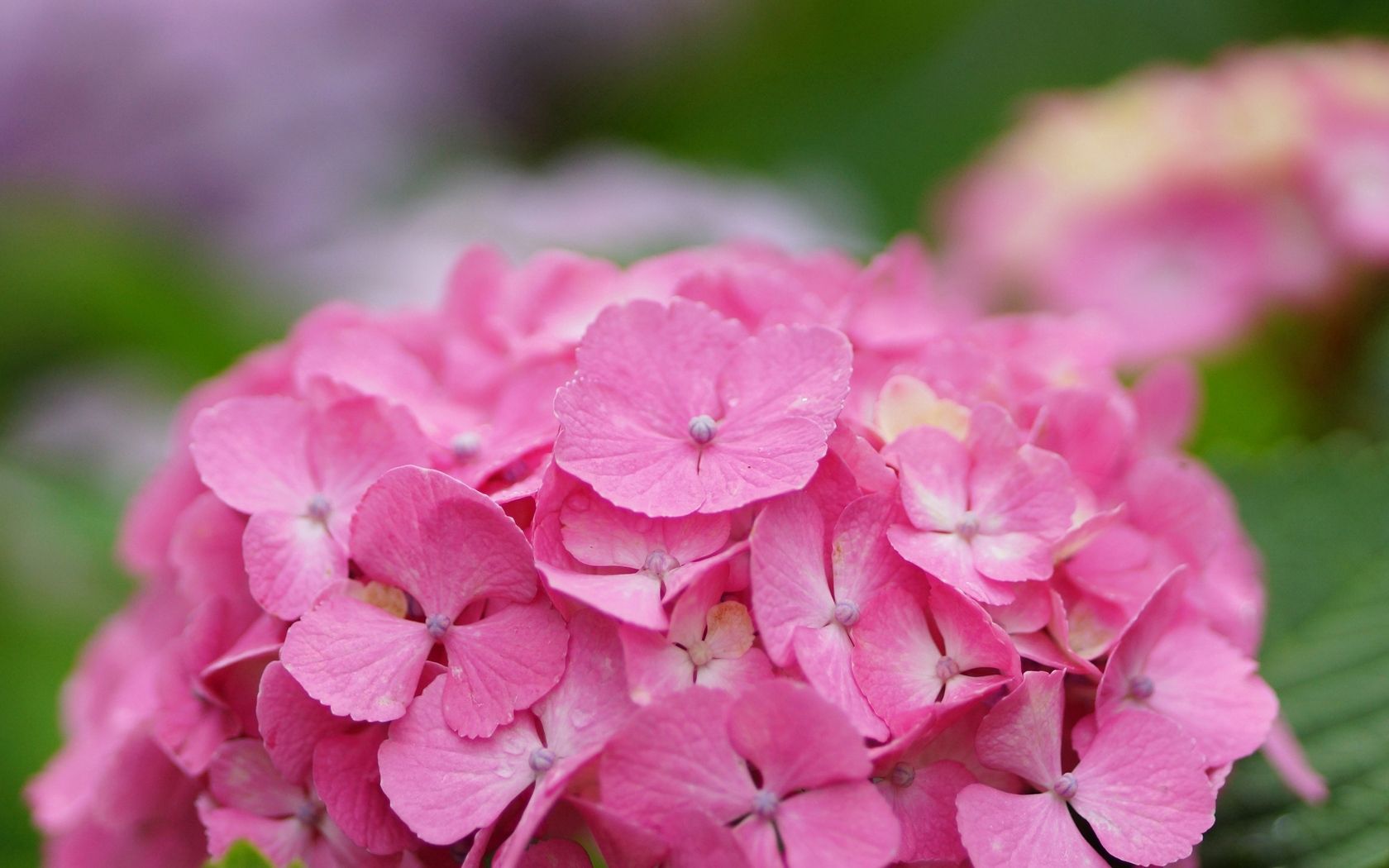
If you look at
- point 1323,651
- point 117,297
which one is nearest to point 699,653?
point 1323,651

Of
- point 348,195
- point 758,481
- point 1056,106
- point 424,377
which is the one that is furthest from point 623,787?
point 348,195

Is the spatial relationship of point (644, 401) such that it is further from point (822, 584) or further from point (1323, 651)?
point (1323, 651)

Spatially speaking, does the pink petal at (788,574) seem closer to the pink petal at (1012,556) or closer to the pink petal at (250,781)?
the pink petal at (1012,556)

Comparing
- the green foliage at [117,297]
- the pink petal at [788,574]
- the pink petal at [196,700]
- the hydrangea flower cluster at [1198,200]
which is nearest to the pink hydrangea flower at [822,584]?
the pink petal at [788,574]

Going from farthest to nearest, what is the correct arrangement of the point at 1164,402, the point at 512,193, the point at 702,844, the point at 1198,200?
1. the point at 512,193
2. the point at 1198,200
3. the point at 1164,402
4. the point at 702,844

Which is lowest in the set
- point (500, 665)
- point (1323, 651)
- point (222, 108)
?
point (222, 108)

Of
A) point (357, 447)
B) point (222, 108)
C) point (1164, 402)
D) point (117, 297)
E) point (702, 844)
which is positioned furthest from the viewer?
point (222, 108)
